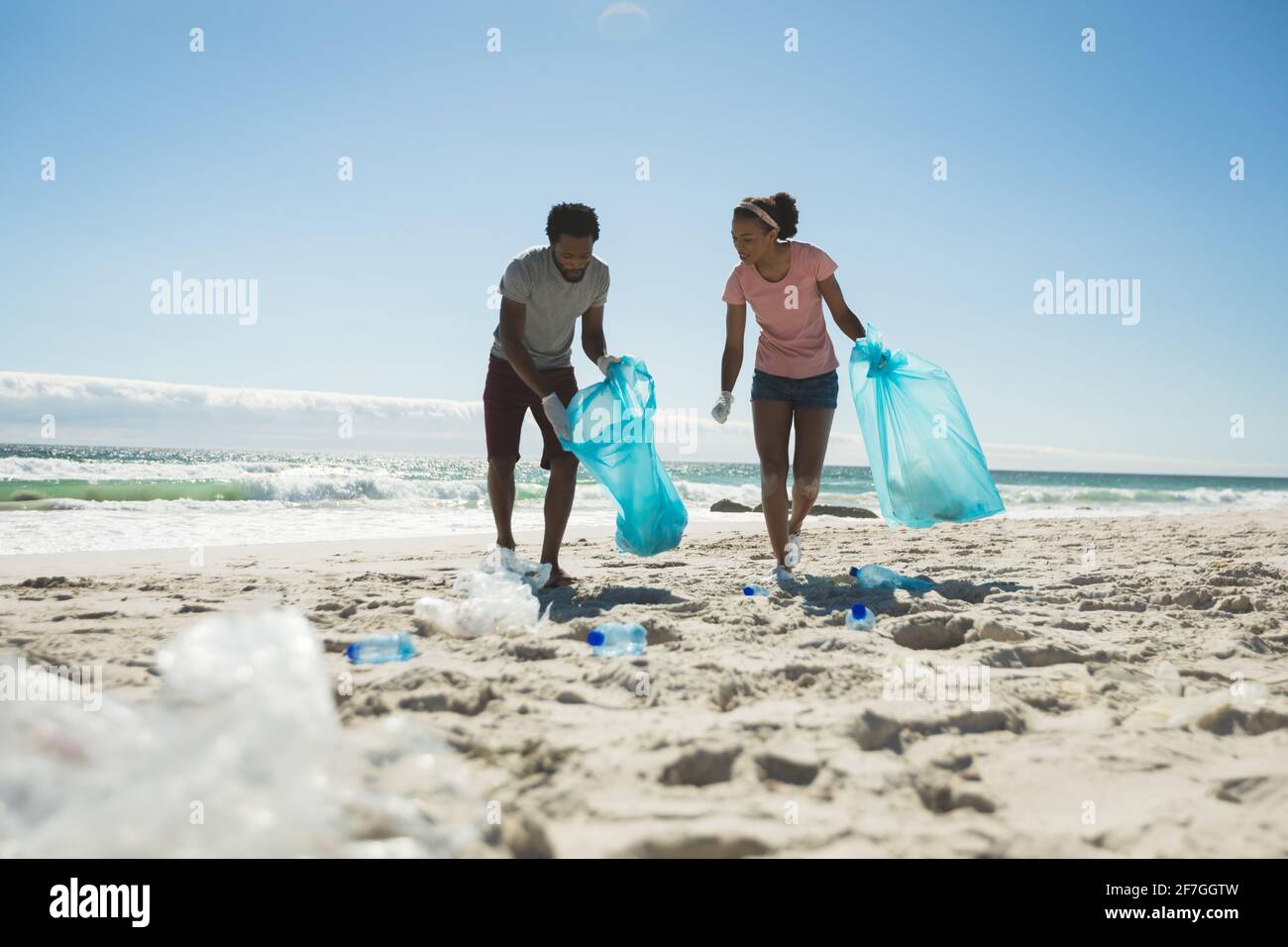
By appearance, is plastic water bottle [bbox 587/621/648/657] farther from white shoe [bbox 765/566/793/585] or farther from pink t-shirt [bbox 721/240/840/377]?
pink t-shirt [bbox 721/240/840/377]

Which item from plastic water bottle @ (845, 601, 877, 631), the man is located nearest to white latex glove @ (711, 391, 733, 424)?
the man

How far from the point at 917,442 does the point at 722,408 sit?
2.94ft

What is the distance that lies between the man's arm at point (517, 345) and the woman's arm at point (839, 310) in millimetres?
1366

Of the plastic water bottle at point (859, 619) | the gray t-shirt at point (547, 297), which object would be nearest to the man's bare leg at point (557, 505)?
the gray t-shirt at point (547, 297)

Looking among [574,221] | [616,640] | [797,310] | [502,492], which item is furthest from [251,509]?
[616,640]

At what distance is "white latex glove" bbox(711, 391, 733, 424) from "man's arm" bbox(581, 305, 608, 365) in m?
0.58

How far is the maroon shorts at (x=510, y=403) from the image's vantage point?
3.45 metres

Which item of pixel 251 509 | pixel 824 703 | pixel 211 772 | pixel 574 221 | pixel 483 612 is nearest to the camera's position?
pixel 211 772

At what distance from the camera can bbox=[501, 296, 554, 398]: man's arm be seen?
324 cm

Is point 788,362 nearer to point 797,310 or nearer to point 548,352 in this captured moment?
point 797,310

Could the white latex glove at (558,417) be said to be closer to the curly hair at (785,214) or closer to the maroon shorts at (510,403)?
the maroon shorts at (510,403)

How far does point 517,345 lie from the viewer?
327 cm
